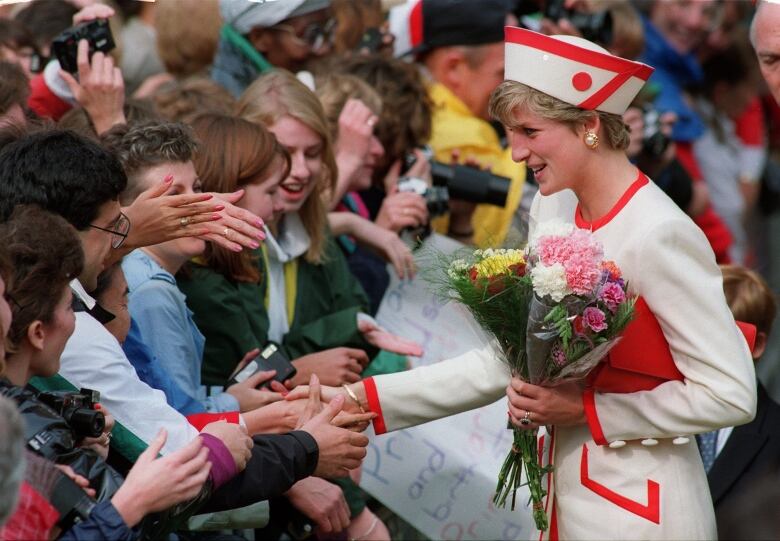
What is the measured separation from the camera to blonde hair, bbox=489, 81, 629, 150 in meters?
3.69

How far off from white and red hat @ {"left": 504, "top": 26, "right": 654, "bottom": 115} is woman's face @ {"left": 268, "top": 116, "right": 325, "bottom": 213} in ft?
4.61

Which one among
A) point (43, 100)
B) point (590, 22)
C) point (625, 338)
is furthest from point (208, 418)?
point (590, 22)

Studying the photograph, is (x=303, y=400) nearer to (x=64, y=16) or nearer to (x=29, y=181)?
(x=29, y=181)

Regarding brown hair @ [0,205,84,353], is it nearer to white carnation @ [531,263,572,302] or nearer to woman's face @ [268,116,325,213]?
white carnation @ [531,263,572,302]

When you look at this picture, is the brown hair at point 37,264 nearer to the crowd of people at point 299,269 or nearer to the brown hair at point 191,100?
the crowd of people at point 299,269

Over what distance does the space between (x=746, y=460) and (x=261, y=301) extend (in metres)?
1.84

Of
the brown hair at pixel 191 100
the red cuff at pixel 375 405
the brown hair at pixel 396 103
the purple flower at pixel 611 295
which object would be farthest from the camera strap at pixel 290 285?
the purple flower at pixel 611 295

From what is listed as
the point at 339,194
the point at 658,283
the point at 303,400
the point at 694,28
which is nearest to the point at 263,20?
the point at 339,194

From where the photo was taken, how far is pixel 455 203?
236 inches

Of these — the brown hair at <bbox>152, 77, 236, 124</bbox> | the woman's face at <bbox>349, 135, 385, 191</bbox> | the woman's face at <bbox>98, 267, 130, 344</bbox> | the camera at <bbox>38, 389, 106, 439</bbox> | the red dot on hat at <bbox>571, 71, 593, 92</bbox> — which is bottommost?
the woman's face at <bbox>349, 135, 385, 191</bbox>

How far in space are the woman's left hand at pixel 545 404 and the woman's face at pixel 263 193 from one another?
126cm

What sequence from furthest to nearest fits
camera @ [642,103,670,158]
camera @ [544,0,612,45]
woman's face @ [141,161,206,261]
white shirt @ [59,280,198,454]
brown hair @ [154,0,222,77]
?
1. camera @ [642,103,670,158]
2. camera @ [544,0,612,45]
3. brown hair @ [154,0,222,77]
4. woman's face @ [141,161,206,261]
5. white shirt @ [59,280,198,454]

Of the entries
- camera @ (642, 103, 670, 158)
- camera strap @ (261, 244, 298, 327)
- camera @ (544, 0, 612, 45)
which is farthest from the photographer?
camera @ (642, 103, 670, 158)

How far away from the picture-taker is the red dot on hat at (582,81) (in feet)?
12.0
